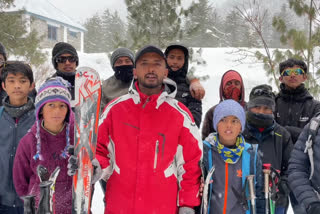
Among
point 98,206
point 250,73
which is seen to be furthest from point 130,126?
point 250,73

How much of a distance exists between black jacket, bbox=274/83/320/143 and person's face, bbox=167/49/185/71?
1.34 meters

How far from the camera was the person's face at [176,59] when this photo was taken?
3.41 metres

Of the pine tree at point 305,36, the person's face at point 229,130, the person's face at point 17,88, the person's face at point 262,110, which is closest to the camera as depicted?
the person's face at point 229,130

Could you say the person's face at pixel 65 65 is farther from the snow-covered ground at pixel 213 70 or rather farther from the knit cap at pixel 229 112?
the snow-covered ground at pixel 213 70

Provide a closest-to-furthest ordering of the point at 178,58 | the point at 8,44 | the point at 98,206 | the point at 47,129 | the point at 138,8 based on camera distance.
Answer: the point at 47,129 → the point at 178,58 → the point at 98,206 → the point at 138,8 → the point at 8,44

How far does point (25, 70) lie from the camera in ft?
9.37

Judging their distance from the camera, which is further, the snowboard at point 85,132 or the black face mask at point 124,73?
the black face mask at point 124,73

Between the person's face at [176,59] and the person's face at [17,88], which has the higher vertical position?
the person's face at [176,59]

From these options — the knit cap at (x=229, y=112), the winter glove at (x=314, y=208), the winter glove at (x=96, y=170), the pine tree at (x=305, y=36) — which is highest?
the pine tree at (x=305, y=36)

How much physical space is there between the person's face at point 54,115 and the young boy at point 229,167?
134 centimetres

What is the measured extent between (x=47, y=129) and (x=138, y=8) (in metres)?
8.57

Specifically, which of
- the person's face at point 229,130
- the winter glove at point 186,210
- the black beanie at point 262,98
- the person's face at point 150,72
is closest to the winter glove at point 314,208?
the person's face at point 229,130

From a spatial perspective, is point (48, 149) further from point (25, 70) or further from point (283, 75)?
point (283, 75)

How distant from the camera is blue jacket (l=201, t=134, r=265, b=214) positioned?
7.95 ft
